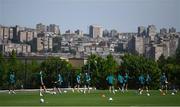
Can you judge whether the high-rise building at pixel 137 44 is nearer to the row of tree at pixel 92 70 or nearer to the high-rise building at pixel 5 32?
the high-rise building at pixel 5 32

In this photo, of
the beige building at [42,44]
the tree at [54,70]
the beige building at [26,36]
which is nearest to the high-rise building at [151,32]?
the beige building at [42,44]

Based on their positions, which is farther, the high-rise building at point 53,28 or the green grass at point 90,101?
the high-rise building at point 53,28

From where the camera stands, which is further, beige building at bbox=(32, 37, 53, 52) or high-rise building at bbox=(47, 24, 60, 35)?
beige building at bbox=(32, 37, 53, 52)

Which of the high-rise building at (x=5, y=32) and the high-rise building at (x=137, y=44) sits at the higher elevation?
the high-rise building at (x=5, y=32)

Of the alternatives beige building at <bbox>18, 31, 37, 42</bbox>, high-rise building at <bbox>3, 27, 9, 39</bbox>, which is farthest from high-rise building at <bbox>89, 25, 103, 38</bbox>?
high-rise building at <bbox>3, 27, 9, 39</bbox>

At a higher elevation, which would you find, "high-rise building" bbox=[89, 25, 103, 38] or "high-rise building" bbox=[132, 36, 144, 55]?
"high-rise building" bbox=[89, 25, 103, 38]

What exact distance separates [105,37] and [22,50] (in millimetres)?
35138

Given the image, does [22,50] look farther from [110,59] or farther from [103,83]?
[103,83]

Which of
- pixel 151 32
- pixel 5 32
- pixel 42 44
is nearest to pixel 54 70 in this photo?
pixel 5 32

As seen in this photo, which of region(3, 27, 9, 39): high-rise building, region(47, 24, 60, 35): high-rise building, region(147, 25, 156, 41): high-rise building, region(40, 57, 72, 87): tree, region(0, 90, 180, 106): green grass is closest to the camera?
region(0, 90, 180, 106): green grass

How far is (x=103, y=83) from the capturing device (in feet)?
167

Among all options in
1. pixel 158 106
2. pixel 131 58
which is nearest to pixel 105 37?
pixel 131 58

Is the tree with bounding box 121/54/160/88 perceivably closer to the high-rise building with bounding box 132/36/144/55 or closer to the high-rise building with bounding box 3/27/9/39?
the high-rise building with bounding box 3/27/9/39

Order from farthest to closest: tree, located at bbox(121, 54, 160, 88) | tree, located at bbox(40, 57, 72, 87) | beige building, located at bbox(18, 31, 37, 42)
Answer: beige building, located at bbox(18, 31, 37, 42) < tree, located at bbox(121, 54, 160, 88) < tree, located at bbox(40, 57, 72, 87)
